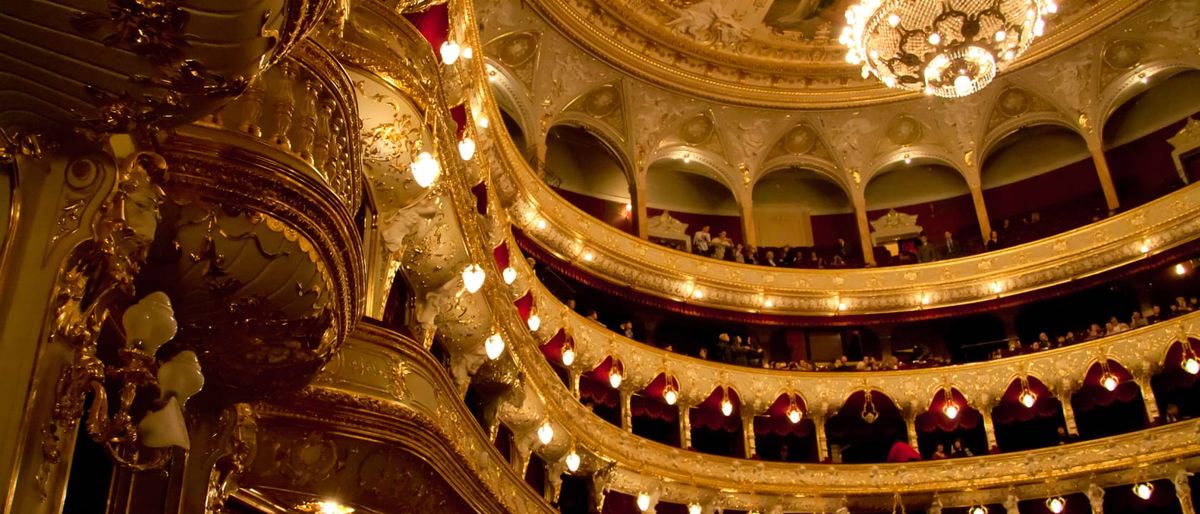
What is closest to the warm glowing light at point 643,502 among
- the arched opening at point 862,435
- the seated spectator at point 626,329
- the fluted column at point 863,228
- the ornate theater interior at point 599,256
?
the ornate theater interior at point 599,256

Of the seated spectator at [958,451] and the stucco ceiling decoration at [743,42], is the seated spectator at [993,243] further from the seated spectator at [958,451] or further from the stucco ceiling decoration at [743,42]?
the seated spectator at [958,451]

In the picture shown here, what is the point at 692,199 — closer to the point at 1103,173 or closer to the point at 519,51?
the point at 519,51

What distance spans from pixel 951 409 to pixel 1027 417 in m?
1.43

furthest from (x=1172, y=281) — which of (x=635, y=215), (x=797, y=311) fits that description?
(x=635, y=215)

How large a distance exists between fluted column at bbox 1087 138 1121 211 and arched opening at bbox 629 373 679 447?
30.4ft

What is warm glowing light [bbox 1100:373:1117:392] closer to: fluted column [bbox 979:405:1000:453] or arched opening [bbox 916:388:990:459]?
fluted column [bbox 979:405:1000:453]

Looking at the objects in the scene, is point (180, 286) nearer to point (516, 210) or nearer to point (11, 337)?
point (11, 337)

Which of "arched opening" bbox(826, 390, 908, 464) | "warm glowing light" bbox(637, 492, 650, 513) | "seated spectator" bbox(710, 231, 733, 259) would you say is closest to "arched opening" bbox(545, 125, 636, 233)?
"seated spectator" bbox(710, 231, 733, 259)

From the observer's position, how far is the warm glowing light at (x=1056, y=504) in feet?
56.2

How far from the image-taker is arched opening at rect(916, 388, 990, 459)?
1864 cm

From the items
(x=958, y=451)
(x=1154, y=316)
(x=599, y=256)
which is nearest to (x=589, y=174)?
(x=599, y=256)

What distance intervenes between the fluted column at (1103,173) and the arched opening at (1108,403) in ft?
11.7

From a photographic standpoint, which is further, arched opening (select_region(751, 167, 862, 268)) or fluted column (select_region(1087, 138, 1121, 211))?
arched opening (select_region(751, 167, 862, 268))

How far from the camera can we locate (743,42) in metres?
20.6
